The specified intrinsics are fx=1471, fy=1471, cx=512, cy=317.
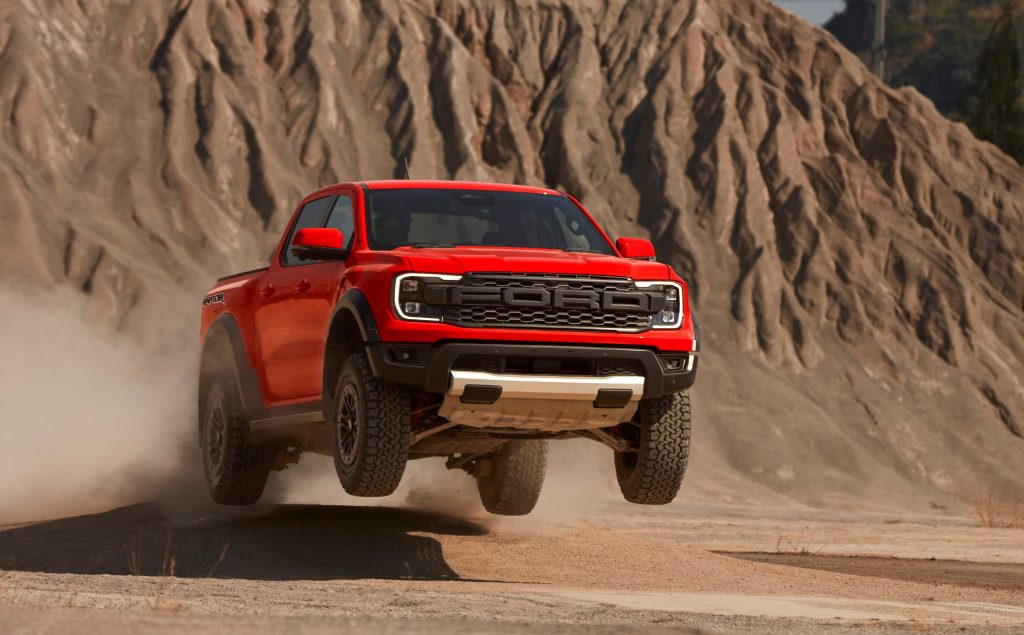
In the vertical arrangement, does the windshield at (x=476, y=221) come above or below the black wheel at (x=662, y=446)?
above

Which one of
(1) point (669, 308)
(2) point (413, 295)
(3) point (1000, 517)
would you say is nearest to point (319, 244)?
(2) point (413, 295)

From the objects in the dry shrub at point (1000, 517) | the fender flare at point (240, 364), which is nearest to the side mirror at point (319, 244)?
the fender flare at point (240, 364)

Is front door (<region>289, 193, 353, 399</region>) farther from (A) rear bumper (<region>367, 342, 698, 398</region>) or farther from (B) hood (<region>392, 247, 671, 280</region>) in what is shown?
(A) rear bumper (<region>367, 342, 698, 398</region>)

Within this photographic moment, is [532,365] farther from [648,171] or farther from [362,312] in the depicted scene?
[648,171]

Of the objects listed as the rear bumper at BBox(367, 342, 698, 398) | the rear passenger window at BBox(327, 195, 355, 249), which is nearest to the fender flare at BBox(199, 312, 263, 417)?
the rear passenger window at BBox(327, 195, 355, 249)

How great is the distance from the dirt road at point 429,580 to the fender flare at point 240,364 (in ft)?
3.88

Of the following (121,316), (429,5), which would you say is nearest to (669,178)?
(429,5)

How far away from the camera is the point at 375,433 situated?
9.53 m

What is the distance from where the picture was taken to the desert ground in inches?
316

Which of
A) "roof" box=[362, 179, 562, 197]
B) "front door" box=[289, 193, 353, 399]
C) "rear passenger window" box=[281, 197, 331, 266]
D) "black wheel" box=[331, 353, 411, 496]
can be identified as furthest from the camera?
"rear passenger window" box=[281, 197, 331, 266]

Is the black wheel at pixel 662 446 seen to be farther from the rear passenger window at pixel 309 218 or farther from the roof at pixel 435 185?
the rear passenger window at pixel 309 218

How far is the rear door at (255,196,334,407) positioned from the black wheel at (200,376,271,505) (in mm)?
693

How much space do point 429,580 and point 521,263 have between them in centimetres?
298

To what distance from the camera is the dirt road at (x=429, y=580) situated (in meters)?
8.02
